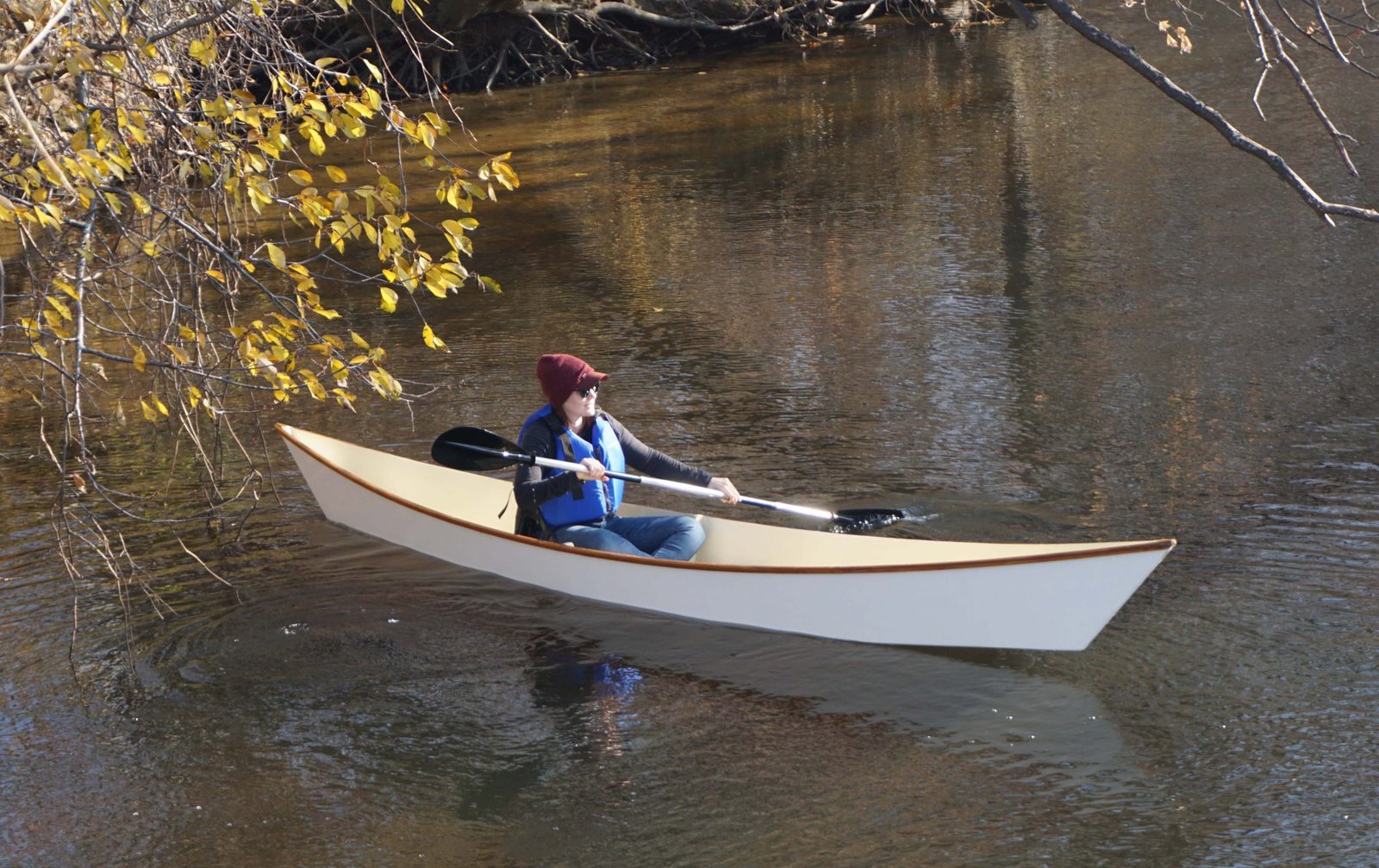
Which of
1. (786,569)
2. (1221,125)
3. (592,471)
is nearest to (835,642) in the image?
(786,569)

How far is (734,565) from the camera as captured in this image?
210 inches

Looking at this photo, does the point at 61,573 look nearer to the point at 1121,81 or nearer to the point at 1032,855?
the point at 1032,855

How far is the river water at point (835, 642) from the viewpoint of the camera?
445 centimetres

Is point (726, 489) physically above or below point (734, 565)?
above

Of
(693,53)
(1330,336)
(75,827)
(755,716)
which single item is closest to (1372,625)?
(755,716)

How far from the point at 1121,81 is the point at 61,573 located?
14.0m

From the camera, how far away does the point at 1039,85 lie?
17297 millimetres

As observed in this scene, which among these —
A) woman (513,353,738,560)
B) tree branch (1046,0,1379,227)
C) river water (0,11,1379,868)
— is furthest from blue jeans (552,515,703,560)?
tree branch (1046,0,1379,227)

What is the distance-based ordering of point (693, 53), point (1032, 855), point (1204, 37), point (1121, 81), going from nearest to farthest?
1. point (1032, 855)
2. point (1121, 81)
3. point (1204, 37)
4. point (693, 53)

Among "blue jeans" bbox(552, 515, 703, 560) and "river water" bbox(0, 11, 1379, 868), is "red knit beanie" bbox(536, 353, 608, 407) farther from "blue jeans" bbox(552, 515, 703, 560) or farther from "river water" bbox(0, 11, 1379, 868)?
"river water" bbox(0, 11, 1379, 868)

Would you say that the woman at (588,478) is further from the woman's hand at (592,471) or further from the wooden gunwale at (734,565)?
the wooden gunwale at (734,565)

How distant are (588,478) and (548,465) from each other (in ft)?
0.65

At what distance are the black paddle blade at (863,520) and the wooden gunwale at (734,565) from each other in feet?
2.26

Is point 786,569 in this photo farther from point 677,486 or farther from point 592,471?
point 592,471
